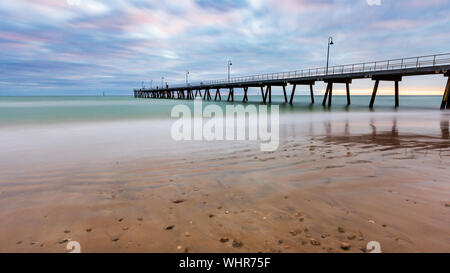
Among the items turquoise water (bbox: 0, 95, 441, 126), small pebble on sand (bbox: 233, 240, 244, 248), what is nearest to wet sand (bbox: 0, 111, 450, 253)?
small pebble on sand (bbox: 233, 240, 244, 248)

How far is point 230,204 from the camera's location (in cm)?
303

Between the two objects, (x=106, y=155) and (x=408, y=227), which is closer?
(x=408, y=227)

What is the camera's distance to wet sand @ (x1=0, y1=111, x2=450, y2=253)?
2.24 meters

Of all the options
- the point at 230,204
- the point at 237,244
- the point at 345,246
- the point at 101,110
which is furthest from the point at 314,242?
the point at 101,110

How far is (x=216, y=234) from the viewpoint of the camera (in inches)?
93.0

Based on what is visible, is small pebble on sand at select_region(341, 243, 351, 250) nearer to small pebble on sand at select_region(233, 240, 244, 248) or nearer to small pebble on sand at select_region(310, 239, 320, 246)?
small pebble on sand at select_region(310, 239, 320, 246)

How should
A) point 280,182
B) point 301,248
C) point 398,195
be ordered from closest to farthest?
1. point 301,248
2. point 398,195
3. point 280,182

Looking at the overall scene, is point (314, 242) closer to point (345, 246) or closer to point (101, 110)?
point (345, 246)

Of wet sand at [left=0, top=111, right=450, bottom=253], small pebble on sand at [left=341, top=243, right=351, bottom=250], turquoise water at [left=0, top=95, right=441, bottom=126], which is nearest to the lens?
small pebble on sand at [left=341, top=243, right=351, bottom=250]

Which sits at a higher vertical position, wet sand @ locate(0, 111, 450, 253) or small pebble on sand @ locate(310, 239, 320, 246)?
wet sand @ locate(0, 111, 450, 253)

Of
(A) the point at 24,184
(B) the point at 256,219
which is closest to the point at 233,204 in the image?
(B) the point at 256,219

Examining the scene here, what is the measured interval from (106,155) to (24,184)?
1992mm

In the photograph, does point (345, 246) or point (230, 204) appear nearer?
point (345, 246)
